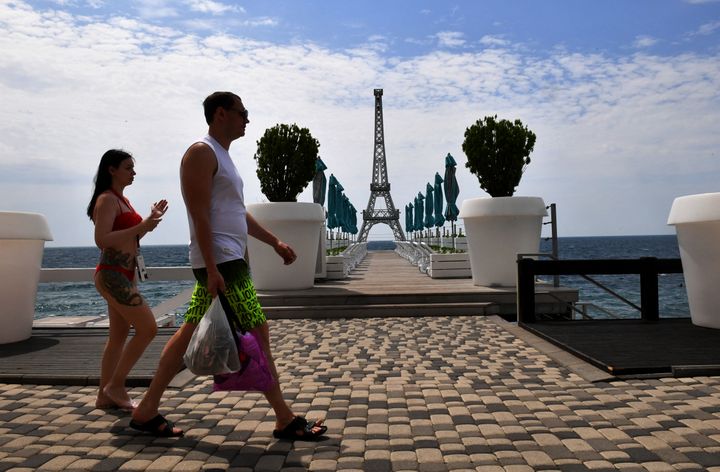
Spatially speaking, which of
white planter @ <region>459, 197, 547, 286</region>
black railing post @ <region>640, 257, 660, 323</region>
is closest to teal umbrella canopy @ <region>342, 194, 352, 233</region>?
white planter @ <region>459, 197, 547, 286</region>

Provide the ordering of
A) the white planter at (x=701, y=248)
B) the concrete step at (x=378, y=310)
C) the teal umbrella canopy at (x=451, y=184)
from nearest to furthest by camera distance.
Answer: the white planter at (x=701, y=248) < the concrete step at (x=378, y=310) < the teal umbrella canopy at (x=451, y=184)

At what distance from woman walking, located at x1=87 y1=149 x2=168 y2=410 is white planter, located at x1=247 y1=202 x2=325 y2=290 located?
5.57 m

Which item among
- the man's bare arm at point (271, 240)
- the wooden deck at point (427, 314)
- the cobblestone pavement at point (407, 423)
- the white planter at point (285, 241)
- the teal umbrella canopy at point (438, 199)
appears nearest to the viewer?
the cobblestone pavement at point (407, 423)

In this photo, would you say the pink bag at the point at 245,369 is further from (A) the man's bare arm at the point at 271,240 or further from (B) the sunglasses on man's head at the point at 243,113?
(B) the sunglasses on man's head at the point at 243,113

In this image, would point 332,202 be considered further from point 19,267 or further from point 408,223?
point 408,223

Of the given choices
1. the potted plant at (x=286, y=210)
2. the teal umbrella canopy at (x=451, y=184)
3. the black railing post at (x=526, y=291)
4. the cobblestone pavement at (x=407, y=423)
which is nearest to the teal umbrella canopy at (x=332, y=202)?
the teal umbrella canopy at (x=451, y=184)

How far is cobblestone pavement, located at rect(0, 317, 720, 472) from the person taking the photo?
281 centimetres

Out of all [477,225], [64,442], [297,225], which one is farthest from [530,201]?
[64,442]

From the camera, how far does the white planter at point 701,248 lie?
5.73 m

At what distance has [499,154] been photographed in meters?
10.2

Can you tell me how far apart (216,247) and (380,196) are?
7552 centimetres

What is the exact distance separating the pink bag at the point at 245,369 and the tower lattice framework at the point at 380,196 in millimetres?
68073

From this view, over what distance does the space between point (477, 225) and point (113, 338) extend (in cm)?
679

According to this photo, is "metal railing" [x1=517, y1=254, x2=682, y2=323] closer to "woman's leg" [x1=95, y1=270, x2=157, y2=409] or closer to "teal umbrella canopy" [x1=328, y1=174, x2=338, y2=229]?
"woman's leg" [x1=95, y1=270, x2=157, y2=409]
